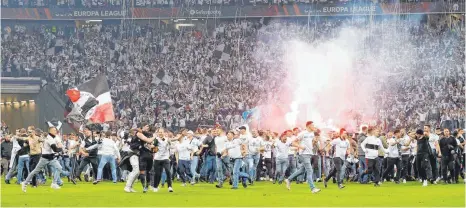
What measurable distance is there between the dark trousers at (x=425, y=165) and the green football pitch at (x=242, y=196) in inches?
23.9

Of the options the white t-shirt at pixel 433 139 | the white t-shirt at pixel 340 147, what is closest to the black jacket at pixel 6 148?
the white t-shirt at pixel 340 147

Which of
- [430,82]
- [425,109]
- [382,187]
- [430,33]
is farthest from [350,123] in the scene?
[382,187]

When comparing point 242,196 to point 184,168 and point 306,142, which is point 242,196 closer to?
point 306,142

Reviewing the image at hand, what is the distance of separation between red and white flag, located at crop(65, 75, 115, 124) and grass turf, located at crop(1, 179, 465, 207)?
8.71 m

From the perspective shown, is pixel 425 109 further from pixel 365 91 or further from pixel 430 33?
pixel 430 33

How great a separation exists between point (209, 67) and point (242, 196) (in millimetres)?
38715

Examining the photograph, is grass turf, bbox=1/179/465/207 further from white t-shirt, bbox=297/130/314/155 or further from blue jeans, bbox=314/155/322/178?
blue jeans, bbox=314/155/322/178

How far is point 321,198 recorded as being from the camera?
88.9ft

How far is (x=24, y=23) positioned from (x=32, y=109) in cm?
974

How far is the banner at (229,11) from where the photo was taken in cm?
6962

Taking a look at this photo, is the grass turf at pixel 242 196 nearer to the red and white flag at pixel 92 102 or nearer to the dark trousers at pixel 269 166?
the dark trousers at pixel 269 166

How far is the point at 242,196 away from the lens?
28.0 metres

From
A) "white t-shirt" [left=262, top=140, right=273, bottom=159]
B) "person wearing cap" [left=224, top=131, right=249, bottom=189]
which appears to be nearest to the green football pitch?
"person wearing cap" [left=224, top=131, right=249, bottom=189]

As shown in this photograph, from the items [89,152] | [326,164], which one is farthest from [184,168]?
[326,164]
